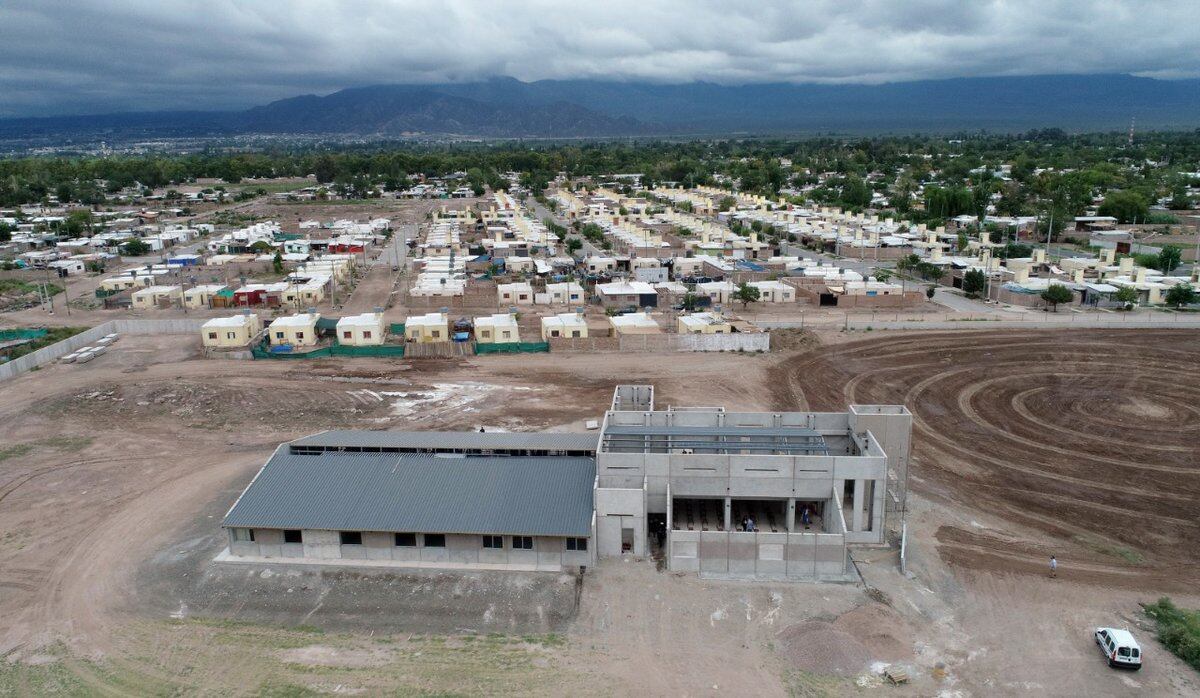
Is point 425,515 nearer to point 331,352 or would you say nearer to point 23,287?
point 331,352

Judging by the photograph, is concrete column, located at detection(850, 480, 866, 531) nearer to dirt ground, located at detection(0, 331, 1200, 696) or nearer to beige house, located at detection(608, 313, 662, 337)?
dirt ground, located at detection(0, 331, 1200, 696)

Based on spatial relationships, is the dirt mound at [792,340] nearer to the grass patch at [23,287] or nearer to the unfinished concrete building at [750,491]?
the unfinished concrete building at [750,491]

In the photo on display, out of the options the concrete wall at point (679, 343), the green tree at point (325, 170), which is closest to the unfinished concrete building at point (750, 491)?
the concrete wall at point (679, 343)

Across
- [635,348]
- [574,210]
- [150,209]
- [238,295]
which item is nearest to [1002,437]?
[635,348]

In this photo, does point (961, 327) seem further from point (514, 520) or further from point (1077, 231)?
point (1077, 231)

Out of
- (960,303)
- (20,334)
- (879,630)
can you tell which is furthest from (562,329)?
(20,334)
